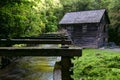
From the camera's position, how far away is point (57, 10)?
5162 cm

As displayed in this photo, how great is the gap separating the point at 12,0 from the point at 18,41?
2059mm

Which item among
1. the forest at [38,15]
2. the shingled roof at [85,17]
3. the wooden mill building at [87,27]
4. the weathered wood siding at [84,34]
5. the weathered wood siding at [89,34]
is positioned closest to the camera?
the forest at [38,15]

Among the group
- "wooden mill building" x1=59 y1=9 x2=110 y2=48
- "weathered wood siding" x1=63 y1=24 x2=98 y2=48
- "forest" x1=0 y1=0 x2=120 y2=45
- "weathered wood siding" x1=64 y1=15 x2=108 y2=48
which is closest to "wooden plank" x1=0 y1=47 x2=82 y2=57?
"forest" x1=0 y1=0 x2=120 y2=45

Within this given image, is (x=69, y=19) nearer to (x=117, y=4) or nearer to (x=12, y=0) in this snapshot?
(x=117, y=4)

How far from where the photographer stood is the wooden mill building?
111ft

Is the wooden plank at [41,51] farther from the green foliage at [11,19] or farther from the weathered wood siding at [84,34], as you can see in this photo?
the weathered wood siding at [84,34]

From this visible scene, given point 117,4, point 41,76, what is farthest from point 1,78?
point 117,4

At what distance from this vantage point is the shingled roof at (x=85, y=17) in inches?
1310

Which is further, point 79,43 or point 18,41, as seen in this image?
point 79,43

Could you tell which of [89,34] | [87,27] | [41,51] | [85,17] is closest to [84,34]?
[89,34]

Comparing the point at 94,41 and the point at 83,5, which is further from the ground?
the point at 83,5

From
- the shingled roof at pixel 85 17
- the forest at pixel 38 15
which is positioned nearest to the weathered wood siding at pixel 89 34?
the shingled roof at pixel 85 17

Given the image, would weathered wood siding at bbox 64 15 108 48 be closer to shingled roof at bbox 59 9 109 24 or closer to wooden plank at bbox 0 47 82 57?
shingled roof at bbox 59 9 109 24

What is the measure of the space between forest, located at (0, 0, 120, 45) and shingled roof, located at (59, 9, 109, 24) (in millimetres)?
2944
